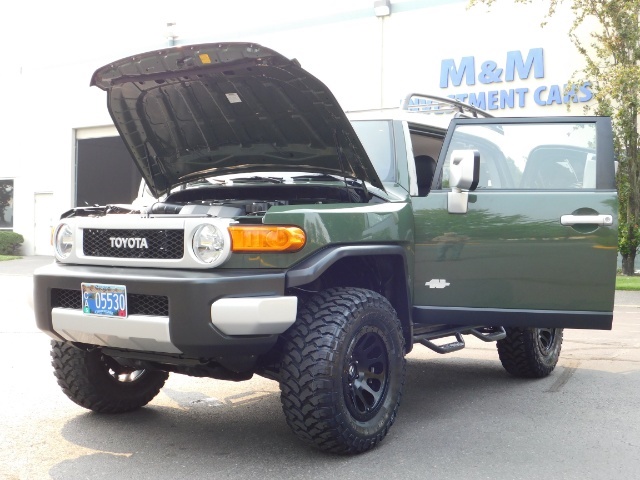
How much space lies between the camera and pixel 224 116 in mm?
4973

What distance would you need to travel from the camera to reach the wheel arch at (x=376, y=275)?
4.36 metres

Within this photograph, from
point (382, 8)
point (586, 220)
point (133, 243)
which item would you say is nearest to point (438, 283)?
point (586, 220)

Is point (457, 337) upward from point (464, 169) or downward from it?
downward

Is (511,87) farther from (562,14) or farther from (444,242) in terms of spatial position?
(444,242)

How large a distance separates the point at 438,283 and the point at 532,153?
3.81 feet

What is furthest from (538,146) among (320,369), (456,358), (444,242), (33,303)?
(33,303)

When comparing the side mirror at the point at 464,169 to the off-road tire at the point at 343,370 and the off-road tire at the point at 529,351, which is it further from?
the off-road tire at the point at 529,351

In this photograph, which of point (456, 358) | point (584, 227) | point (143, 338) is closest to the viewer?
point (143, 338)

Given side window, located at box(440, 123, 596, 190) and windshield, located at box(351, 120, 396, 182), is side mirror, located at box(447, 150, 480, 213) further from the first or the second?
windshield, located at box(351, 120, 396, 182)

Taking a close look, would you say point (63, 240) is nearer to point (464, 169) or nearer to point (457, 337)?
point (464, 169)

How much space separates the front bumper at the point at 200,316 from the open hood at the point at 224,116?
3.50 feet

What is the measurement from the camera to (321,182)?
491 centimetres

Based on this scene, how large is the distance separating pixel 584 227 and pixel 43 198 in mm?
29105

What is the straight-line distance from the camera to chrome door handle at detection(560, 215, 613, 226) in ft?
15.8
